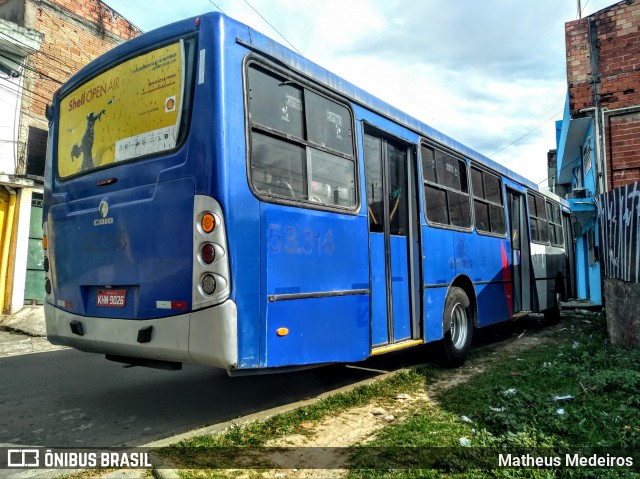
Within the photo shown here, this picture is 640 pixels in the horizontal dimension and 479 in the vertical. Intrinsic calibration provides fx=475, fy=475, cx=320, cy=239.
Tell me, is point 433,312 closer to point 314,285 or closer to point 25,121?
point 314,285

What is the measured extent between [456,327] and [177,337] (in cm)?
420

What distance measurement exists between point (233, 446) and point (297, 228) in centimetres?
162

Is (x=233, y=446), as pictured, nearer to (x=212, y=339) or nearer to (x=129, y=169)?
(x=212, y=339)

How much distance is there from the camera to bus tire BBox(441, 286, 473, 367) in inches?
232

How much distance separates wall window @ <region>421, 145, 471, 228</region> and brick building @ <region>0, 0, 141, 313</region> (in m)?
9.60

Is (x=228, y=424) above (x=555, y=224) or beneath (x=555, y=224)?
beneath

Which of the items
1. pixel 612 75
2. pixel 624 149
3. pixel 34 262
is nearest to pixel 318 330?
pixel 34 262

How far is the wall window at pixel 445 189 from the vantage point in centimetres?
581

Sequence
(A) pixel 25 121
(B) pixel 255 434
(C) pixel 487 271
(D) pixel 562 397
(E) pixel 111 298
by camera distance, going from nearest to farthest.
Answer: (B) pixel 255 434
(E) pixel 111 298
(D) pixel 562 397
(C) pixel 487 271
(A) pixel 25 121

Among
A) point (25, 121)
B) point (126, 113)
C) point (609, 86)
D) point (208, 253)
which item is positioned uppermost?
point (609, 86)

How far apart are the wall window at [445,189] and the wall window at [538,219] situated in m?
3.19

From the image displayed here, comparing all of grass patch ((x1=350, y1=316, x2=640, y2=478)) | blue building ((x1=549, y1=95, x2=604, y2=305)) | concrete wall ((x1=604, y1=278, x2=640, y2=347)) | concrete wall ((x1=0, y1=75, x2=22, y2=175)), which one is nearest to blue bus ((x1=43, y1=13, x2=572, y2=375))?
grass patch ((x1=350, y1=316, x2=640, y2=478))

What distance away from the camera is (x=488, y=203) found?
740 cm

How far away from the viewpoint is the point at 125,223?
363 centimetres
